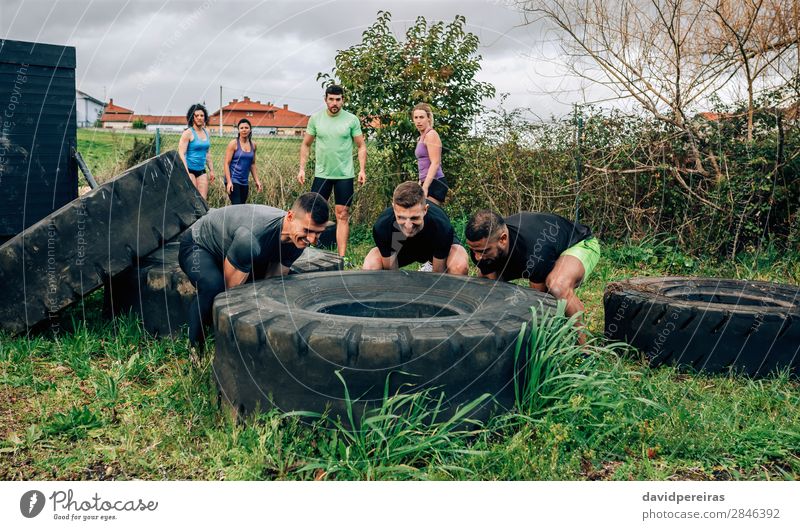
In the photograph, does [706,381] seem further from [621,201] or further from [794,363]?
[621,201]

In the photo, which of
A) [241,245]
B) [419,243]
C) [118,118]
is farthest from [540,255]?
[118,118]

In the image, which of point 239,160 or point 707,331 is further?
point 239,160

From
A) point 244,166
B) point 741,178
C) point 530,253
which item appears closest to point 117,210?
point 530,253

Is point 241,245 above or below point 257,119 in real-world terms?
below

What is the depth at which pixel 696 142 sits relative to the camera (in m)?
6.98

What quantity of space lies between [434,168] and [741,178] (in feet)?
10.5

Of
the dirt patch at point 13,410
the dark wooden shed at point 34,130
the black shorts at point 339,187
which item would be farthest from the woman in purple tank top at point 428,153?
the dirt patch at point 13,410

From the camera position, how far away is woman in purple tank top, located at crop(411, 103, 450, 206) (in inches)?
245

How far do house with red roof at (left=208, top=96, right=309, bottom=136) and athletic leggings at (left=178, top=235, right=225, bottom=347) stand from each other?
11.4 ft

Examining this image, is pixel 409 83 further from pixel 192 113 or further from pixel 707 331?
pixel 707 331

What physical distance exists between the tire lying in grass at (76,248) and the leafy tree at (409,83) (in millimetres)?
4155

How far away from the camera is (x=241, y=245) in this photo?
373 centimetres

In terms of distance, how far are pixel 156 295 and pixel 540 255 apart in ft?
8.25
